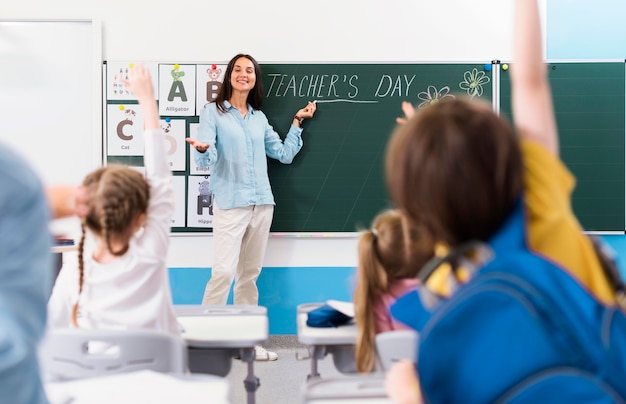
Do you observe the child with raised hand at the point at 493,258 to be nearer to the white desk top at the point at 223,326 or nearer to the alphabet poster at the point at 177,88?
the white desk top at the point at 223,326

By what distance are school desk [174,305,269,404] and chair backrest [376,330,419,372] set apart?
18.4 inches

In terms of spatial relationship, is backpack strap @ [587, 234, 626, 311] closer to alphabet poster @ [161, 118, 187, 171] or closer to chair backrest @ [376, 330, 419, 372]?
chair backrest @ [376, 330, 419, 372]

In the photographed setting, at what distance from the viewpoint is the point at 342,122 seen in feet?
15.2

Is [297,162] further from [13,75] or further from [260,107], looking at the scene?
[13,75]

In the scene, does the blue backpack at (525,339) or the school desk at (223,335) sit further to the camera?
the school desk at (223,335)

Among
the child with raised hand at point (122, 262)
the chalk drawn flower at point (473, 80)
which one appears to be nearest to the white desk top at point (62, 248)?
the child with raised hand at point (122, 262)

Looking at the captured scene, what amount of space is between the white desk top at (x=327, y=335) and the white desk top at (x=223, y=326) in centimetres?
12

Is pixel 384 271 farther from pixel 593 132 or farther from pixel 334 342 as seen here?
pixel 593 132

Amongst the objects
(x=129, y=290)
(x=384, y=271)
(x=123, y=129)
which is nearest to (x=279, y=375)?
(x=123, y=129)

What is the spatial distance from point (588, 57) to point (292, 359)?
9.25ft

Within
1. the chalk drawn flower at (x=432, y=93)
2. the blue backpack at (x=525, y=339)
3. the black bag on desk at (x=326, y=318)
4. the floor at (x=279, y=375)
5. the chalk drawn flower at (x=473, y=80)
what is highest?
the chalk drawn flower at (x=473, y=80)

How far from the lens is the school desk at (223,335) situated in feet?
6.91

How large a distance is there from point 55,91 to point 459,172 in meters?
4.38

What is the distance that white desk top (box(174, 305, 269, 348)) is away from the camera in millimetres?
2094
